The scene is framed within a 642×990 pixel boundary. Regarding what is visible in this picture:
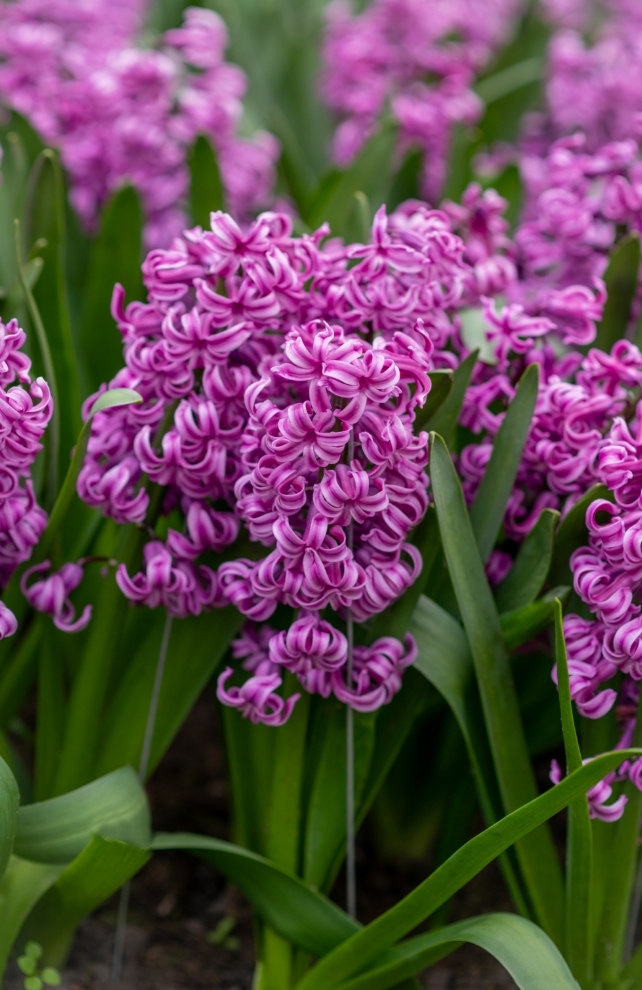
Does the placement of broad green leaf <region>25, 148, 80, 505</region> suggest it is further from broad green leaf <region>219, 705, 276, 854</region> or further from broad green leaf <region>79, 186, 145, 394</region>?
broad green leaf <region>219, 705, 276, 854</region>

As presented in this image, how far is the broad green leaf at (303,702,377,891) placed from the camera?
1.23 metres

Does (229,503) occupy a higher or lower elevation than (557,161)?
lower

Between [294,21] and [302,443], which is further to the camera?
[294,21]

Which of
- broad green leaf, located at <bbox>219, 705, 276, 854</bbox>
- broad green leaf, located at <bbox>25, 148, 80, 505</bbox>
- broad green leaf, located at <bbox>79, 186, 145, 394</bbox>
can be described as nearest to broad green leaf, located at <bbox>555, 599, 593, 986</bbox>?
broad green leaf, located at <bbox>219, 705, 276, 854</bbox>

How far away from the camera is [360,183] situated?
2.05m

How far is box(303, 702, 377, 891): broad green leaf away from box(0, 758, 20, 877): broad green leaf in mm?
376

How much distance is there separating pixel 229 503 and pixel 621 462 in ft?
1.47

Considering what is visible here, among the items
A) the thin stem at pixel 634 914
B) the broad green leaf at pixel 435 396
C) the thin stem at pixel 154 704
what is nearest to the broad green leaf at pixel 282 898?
the thin stem at pixel 154 704

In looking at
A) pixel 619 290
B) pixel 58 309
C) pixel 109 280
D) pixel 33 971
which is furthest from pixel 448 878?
pixel 109 280

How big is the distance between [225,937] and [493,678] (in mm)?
708

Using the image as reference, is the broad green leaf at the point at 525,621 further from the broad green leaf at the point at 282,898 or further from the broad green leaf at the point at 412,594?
the broad green leaf at the point at 282,898

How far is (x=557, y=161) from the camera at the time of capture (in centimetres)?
158

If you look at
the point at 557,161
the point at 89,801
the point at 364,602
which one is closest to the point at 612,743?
the point at 364,602

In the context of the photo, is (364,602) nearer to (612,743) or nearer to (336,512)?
(336,512)
